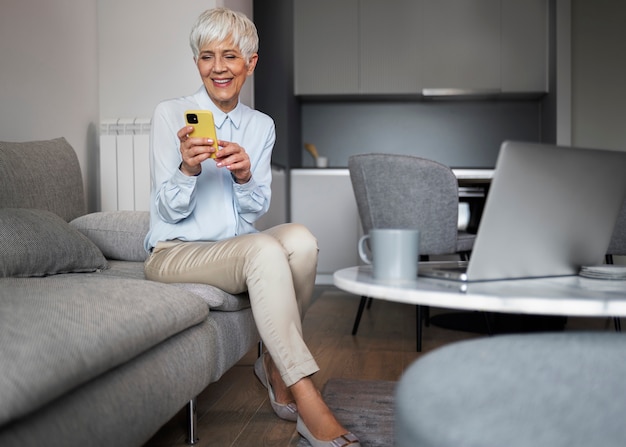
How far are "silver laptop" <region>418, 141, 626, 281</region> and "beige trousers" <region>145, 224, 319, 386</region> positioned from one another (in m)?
0.55

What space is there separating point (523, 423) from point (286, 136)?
429 cm

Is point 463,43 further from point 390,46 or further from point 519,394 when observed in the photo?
point 519,394

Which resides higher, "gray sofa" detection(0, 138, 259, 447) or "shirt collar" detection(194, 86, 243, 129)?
"shirt collar" detection(194, 86, 243, 129)

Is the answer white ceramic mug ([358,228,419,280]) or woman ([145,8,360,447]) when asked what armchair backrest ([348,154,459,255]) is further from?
white ceramic mug ([358,228,419,280])

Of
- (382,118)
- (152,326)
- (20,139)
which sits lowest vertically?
(152,326)

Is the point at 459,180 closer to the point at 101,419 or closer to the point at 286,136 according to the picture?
the point at 286,136

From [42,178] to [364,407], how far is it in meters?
1.26

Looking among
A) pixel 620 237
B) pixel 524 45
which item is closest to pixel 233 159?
pixel 620 237

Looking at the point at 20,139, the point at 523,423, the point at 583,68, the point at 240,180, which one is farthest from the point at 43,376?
the point at 583,68

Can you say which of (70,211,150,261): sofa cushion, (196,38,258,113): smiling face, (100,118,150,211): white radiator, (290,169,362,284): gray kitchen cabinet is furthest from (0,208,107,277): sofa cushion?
(290,169,362,284): gray kitchen cabinet

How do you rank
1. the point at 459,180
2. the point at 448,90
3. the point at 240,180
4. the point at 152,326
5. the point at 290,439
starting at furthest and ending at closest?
the point at 448,90
the point at 459,180
the point at 240,180
the point at 290,439
the point at 152,326

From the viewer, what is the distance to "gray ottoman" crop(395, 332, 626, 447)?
54 cm

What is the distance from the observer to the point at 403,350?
2734mm

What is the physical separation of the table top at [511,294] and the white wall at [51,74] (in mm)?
2046
